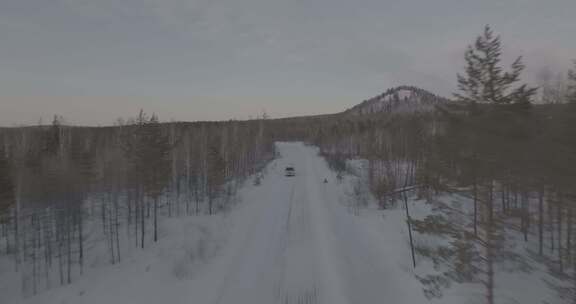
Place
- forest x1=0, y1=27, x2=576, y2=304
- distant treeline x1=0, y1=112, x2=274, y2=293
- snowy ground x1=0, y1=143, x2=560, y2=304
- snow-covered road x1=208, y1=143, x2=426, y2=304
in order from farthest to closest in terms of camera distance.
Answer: distant treeline x1=0, y1=112, x2=274, y2=293 → snowy ground x1=0, y1=143, x2=560, y2=304 → snow-covered road x1=208, y1=143, x2=426, y2=304 → forest x1=0, y1=27, x2=576, y2=304

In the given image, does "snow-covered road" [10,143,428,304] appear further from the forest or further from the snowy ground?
the forest

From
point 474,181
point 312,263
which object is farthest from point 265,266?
point 474,181

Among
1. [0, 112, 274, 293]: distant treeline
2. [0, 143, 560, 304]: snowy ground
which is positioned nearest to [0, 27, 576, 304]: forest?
[0, 112, 274, 293]: distant treeline

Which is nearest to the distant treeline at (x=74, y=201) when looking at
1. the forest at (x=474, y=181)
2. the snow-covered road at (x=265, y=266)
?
the forest at (x=474, y=181)

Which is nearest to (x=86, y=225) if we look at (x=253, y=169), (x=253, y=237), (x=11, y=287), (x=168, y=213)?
(x=168, y=213)

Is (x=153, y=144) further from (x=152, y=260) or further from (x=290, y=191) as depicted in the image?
(x=290, y=191)

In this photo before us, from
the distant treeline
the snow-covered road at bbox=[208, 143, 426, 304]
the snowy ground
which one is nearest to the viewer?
the snow-covered road at bbox=[208, 143, 426, 304]

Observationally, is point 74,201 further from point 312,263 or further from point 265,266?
point 312,263
